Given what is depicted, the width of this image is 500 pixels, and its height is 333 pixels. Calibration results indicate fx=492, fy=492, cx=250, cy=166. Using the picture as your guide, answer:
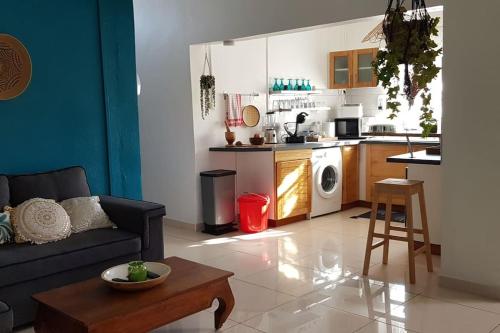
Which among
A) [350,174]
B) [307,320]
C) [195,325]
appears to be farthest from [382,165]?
[195,325]

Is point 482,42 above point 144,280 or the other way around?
above

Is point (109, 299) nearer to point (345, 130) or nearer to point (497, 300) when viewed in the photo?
point (497, 300)

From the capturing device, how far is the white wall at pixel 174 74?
194 inches

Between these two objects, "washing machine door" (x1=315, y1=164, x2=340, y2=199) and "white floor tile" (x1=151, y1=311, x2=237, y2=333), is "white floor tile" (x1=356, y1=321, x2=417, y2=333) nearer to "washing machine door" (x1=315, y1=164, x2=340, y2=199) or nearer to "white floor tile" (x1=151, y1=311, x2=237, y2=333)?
"white floor tile" (x1=151, y1=311, x2=237, y2=333)

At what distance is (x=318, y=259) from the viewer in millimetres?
4320

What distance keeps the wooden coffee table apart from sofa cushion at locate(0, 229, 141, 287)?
422 millimetres

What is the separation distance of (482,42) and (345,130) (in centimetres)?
382

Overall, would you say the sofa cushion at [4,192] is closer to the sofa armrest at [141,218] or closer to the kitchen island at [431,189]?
the sofa armrest at [141,218]

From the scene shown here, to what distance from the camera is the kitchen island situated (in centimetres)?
434

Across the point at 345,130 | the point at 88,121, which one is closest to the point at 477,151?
the point at 88,121

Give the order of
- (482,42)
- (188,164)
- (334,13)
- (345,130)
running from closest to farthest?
(482,42) → (334,13) → (188,164) → (345,130)

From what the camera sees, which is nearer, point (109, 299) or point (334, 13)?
point (109, 299)

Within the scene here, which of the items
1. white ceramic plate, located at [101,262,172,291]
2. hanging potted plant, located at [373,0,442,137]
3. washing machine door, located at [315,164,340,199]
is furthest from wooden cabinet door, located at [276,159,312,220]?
hanging potted plant, located at [373,0,442,137]

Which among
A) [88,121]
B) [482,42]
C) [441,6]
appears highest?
[441,6]
